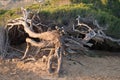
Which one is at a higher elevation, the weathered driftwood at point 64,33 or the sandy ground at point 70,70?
the weathered driftwood at point 64,33

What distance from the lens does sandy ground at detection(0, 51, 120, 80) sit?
10.4 m

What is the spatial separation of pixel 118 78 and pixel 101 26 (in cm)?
329

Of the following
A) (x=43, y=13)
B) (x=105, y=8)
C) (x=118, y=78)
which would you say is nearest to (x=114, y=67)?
(x=118, y=78)

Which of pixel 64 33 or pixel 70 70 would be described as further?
pixel 64 33

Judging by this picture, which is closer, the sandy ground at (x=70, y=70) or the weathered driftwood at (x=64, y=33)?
the sandy ground at (x=70, y=70)

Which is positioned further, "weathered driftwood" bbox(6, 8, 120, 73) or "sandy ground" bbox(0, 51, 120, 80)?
"weathered driftwood" bbox(6, 8, 120, 73)

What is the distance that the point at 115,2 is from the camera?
53.9 feet

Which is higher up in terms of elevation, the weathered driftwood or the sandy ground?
the weathered driftwood

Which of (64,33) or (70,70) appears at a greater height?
(64,33)

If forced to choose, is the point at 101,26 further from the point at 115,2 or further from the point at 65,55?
the point at 115,2

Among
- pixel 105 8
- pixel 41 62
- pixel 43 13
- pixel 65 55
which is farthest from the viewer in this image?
pixel 105 8

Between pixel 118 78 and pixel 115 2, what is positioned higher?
pixel 115 2

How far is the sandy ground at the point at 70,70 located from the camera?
10.4 meters

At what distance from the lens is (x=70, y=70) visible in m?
11.0
